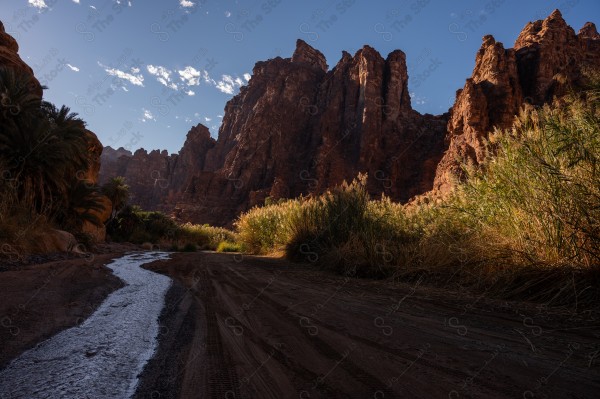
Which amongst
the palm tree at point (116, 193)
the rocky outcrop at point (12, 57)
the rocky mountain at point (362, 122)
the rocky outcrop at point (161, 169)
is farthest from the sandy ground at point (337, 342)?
the rocky outcrop at point (161, 169)

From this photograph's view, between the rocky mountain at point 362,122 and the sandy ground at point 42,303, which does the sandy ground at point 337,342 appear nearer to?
the sandy ground at point 42,303

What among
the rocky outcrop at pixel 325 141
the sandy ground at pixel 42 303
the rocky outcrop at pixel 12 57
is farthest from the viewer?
the rocky outcrop at pixel 325 141

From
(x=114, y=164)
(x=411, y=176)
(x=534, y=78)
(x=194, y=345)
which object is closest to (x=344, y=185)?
(x=194, y=345)

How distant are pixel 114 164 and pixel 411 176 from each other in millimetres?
106323

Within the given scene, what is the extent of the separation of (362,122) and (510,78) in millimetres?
27385

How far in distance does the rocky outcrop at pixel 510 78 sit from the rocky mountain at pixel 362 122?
0.13 meters

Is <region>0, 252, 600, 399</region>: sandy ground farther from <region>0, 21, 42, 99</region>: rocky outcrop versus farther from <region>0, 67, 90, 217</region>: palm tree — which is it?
<region>0, 21, 42, 99</region>: rocky outcrop

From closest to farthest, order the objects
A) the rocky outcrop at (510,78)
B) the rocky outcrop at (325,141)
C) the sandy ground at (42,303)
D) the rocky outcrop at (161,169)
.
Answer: the sandy ground at (42,303) → the rocky outcrop at (510,78) → the rocky outcrop at (325,141) → the rocky outcrop at (161,169)

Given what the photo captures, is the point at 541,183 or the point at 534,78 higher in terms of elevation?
the point at 534,78

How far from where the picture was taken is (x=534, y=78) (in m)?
41.4

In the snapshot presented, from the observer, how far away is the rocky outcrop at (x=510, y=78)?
131 ft

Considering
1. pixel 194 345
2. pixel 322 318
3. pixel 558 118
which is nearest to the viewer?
pixel 194 345

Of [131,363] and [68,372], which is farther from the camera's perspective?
[131,363]

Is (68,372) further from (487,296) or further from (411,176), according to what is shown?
(411,176)
